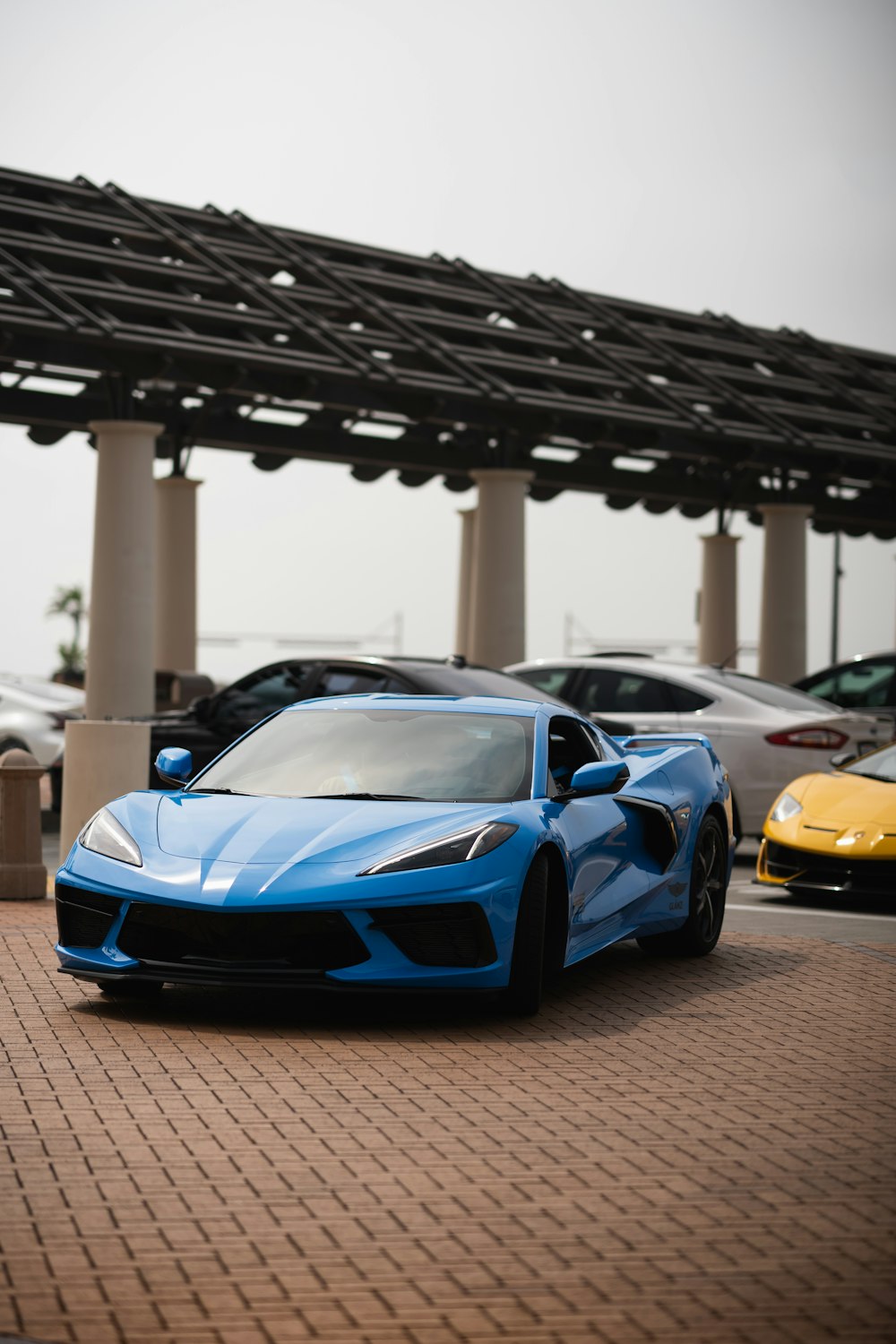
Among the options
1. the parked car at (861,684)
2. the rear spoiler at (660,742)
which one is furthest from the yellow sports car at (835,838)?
the parked car at (861,684)

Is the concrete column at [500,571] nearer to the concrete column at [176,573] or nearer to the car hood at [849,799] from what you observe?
the concrete column at [176,573]

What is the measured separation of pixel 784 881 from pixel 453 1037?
16.4ft

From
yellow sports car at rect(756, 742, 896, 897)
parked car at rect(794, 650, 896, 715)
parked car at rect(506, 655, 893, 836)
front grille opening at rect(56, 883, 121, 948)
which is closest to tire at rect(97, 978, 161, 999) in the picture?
front grille opening at rect(56, 883, 121, 948)

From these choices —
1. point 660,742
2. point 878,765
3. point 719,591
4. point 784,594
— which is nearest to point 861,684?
point 878,765

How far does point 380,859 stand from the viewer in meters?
7.02

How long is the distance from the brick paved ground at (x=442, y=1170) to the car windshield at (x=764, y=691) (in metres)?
7.41

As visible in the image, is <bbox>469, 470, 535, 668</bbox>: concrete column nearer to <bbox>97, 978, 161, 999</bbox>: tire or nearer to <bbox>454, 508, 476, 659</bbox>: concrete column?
<bbox>454, 508, 476, 659</bbox>: concrete column

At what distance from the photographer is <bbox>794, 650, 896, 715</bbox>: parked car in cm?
1859

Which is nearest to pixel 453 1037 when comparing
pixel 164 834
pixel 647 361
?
pixel 164 834

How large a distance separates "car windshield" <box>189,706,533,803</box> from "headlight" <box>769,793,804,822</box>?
3944mm

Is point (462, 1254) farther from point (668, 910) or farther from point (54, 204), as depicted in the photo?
point (54, 204)

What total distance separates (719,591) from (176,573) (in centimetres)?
1120

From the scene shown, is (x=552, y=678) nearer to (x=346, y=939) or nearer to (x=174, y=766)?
(x=174, y=766)

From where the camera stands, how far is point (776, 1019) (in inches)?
299
